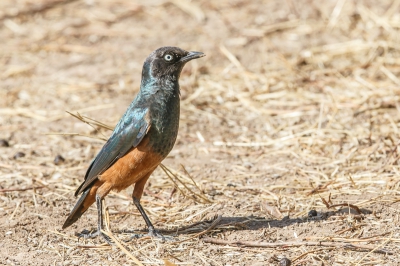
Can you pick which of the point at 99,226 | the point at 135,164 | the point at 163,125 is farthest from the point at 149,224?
the point at 163,125

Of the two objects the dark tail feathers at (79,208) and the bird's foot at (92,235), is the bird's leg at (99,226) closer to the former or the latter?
the bird's foot at (92,235)

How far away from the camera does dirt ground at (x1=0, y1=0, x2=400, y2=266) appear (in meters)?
5.27

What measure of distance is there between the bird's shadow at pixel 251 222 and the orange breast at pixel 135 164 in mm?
581

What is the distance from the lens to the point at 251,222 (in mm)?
5633

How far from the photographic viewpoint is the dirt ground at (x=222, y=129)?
527 cm

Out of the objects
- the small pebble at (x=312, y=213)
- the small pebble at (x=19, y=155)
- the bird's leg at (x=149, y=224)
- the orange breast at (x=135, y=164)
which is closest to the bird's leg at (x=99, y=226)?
the orange breast at (x=135, y=164)

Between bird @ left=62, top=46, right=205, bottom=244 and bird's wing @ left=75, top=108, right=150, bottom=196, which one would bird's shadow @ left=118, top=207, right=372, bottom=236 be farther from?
bird's wing @ left=75, top=108, right=150, bottom=196

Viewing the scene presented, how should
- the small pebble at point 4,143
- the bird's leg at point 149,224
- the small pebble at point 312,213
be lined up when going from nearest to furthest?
the bird's leg at point 149,224 → the small pebble at point 312,213 → the small pebble at point 4,143

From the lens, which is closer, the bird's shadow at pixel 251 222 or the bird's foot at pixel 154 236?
the bird's foot at pixel 154 236

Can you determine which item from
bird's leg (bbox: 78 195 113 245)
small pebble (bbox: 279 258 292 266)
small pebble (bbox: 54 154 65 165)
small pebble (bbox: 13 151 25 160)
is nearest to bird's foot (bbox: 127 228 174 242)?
bird's leg (bbox: 78 195 113 245)

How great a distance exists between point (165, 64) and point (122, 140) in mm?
842

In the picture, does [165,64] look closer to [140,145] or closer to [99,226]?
[140,145]

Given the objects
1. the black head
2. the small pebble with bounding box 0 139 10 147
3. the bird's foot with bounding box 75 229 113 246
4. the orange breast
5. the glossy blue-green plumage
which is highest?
the black head

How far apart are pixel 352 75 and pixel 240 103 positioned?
5.89 ft
